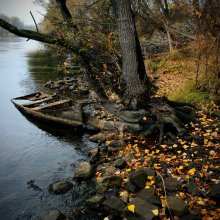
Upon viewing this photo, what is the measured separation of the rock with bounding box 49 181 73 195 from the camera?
6.74 meters

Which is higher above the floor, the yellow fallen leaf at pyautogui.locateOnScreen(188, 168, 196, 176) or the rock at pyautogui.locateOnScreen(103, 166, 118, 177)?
the yellow fallen leaf at pyautogui.locateOnScreen(188, 168, 196, 176)

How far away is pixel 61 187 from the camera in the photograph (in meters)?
6.80

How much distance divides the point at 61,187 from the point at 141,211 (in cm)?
256

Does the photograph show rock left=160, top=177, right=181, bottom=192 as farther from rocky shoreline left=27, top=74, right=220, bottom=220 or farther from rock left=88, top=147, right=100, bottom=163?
rock left=88, top=147, right=100, bottom=163

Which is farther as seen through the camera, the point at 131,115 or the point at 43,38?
the point at 43,38

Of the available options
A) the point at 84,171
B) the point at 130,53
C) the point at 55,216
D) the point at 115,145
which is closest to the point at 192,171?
the point at 84,171

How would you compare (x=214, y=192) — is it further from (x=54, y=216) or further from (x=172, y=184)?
(x=54, y=216)

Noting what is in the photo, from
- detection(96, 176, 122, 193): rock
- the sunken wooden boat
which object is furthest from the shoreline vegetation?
the sunken wooden boat

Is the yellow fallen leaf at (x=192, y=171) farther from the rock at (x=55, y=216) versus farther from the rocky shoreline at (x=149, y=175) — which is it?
the rock at (x=55, y=216)

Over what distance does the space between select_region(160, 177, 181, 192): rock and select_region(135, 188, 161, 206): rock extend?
331 millimetres

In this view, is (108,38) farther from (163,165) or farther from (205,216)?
(205,216)

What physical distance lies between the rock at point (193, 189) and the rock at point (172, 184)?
20 cm

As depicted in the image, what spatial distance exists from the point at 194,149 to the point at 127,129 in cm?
261

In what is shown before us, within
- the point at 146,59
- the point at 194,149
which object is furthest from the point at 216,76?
the point at 146,59
